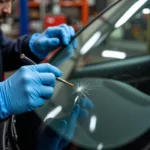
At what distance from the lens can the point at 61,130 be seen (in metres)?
0.98

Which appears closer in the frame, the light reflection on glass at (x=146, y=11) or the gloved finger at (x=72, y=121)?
the gloved finger at (x=72, y=121)

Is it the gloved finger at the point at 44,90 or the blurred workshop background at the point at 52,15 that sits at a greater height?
the gloved finger at the point at 44,90

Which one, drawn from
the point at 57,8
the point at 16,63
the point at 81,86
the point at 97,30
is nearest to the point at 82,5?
the point at 57,8

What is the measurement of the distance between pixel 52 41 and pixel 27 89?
0.69 meters

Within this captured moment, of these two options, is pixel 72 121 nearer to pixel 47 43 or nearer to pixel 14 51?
pixel 47 43

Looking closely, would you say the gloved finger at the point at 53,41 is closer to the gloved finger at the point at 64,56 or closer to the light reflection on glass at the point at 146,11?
the gloved finger at the point at 64,56

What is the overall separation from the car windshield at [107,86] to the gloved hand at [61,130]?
0.02 meters

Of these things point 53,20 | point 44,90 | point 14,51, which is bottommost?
point 53,20

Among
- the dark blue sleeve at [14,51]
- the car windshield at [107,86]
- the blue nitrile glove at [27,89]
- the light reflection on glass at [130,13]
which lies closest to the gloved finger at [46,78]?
the blue nitrile glove at [27,89]

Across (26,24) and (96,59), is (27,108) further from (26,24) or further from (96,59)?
(26,24)

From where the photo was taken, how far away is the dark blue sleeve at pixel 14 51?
75.4 inches

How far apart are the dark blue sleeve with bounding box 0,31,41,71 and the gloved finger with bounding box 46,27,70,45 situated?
232 millimetres

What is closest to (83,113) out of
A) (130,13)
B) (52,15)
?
(130,13)

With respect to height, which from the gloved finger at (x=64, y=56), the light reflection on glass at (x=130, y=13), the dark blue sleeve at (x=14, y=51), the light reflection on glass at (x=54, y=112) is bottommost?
the dark blue sleeve at (x=14, y=51)
